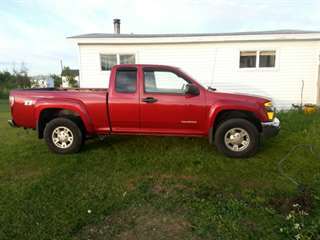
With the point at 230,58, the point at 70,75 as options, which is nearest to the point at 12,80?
the point at 70,75

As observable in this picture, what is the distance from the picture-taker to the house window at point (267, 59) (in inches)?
403

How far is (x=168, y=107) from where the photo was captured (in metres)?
4.76

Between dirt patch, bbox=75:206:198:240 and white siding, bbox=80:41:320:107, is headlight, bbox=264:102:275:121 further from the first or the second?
white siding, bbox=80:41:320:107

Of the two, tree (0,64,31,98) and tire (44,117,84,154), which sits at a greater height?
tree (0,64,31,98)

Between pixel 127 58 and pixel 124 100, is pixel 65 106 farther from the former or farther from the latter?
pixel 127 58

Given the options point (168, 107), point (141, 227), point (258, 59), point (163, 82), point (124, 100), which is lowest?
point (141, 227)

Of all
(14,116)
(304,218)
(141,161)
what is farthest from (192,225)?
(14,116)

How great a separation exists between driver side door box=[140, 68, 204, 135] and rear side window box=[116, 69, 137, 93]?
6.8 inches

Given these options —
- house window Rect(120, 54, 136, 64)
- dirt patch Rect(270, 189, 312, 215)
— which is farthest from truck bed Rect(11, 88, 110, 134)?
house window Rect(120, 54, 136, 64)

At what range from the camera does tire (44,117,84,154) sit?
496cm

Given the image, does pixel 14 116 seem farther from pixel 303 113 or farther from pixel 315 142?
pixel 303 113

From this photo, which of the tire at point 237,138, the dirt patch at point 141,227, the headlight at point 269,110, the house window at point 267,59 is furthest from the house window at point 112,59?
the dirt patch at point 141,227

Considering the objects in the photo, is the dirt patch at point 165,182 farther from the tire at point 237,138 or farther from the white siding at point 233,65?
the white siding at point 233,65

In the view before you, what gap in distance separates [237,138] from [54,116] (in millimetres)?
3831
